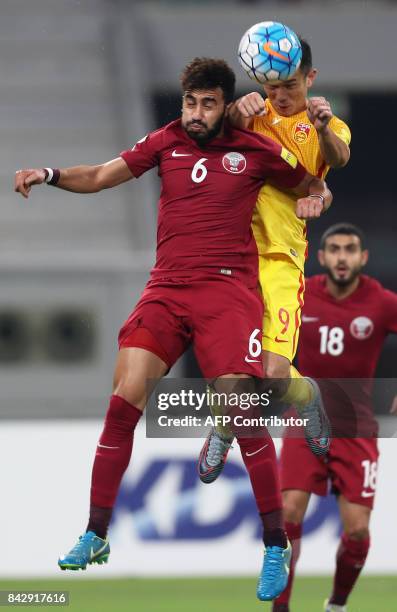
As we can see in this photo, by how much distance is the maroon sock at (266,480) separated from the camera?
612cm

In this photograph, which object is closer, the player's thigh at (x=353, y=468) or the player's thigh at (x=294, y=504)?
the player's thigh at (x=294, y=504)

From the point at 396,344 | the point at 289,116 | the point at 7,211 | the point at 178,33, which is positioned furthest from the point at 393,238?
the point at 289,116

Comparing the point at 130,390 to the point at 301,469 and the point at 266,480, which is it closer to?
the point at 266,480

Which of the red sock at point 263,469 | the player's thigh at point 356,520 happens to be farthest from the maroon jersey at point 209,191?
the player's thigh at point 356,520

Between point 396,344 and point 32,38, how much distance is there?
564 cm

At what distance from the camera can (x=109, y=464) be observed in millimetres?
6012

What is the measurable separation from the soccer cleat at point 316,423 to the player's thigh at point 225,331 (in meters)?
0.57

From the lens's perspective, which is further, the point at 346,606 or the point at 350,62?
the point at 350,62

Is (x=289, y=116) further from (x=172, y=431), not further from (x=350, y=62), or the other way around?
(x=350, y=62)

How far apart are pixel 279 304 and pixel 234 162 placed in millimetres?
728

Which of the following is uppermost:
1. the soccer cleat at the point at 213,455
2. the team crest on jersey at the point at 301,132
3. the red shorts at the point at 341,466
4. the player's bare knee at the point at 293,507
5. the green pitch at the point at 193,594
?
the team crest on jersey at the point at 301,132

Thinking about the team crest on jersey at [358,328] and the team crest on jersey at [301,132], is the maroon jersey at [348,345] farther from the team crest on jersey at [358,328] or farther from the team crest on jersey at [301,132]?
the team crest on jersey at [301,132]

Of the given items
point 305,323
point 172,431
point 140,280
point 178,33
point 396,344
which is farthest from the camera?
point 178,33

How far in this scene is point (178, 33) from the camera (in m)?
15.9
